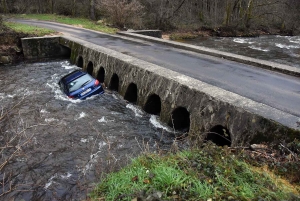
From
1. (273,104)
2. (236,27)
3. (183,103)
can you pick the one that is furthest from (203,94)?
(236,27)

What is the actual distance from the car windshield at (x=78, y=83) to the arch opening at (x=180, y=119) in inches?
221

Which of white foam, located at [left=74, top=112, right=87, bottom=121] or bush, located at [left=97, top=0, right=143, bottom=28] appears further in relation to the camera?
bush, located at [left=97, top=0, right=143, bottom=28]

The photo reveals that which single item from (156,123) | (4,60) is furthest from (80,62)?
(156,123)

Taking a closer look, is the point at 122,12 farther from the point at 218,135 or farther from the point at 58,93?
the point at 218,135

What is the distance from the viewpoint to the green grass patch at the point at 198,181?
4570mm

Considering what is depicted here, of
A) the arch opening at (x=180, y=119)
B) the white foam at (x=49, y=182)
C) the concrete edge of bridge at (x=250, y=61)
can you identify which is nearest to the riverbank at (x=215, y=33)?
the concrete edge of bridge at (x=250, y=61)

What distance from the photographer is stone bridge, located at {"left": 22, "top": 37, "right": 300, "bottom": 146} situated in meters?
7.37

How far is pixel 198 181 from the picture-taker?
193 inches

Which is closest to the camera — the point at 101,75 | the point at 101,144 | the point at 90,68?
the point at 101,144

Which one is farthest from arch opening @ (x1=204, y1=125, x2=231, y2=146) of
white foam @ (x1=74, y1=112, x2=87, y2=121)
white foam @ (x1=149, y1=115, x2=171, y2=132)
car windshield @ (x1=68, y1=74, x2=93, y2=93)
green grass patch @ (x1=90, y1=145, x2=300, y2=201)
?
car windshield @ (x1=68, y1=74, x2=93, y2=93)

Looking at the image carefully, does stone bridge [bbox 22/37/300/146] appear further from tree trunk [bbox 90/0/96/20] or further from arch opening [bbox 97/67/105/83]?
tree trunk [bbox 90/0/96/20]

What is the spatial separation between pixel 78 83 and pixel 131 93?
9.40 feet

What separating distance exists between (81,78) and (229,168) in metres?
10.7

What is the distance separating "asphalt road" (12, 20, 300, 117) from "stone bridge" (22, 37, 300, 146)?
1588 millimetres
